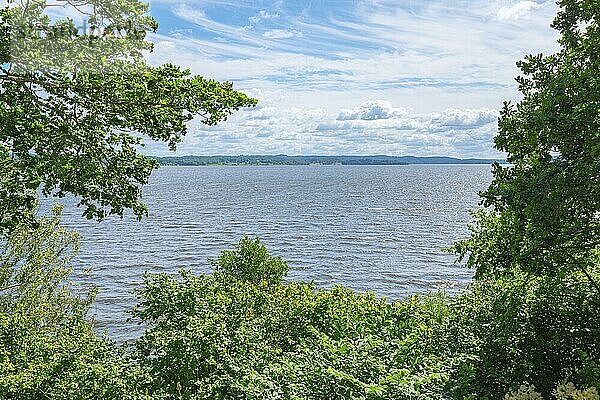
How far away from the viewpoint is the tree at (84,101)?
7254mm

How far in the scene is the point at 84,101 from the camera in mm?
7789

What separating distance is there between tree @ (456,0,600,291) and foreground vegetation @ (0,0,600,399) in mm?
31

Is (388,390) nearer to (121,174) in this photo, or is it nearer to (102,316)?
(121,174)

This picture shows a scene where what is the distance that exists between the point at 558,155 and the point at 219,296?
7514 millimetres

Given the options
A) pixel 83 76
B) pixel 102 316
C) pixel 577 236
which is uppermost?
pixel 83 76

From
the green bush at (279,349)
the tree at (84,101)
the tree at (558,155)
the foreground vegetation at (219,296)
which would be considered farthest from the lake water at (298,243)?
the tree at (558,155)

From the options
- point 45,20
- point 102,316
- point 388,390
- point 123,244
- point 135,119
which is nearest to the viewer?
point 388,390

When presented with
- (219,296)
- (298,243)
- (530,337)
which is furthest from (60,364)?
(298,243)

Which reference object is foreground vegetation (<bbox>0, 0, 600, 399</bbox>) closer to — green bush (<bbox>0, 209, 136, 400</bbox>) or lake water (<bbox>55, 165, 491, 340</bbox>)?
green bush (<bbox>0, 209, 136, 400</bbox>)

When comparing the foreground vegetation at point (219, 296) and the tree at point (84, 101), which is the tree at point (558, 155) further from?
the tree at point (84, 101)

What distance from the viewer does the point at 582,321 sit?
9031 millimetres

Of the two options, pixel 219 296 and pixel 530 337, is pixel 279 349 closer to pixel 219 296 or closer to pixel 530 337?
pixel 219 296

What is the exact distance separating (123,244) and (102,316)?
20146mm

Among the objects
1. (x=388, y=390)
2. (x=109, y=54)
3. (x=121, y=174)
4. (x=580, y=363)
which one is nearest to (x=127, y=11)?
(x=109, y=54)
